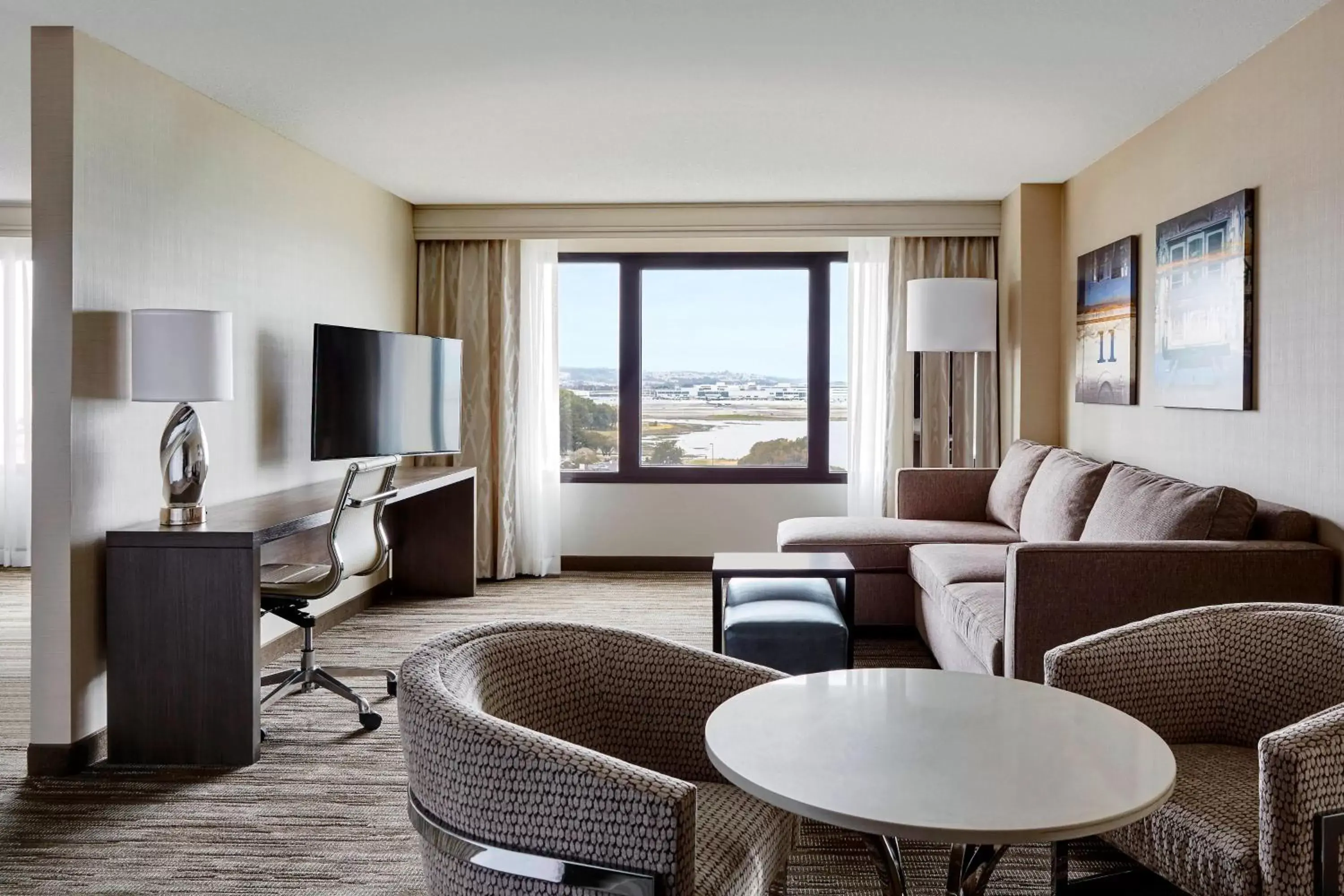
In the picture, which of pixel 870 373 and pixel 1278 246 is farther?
pixel 870 373

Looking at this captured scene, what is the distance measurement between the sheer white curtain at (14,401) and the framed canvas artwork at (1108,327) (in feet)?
20.9

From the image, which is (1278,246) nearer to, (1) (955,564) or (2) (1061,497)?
(2) (1061,497)

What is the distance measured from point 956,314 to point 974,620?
8.70 feet

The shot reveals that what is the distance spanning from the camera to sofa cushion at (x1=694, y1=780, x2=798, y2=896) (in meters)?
Answer: 1.69

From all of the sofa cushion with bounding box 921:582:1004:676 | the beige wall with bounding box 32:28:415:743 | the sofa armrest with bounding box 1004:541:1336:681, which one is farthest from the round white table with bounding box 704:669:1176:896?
the beige wall with bounding box 32:28:415:743

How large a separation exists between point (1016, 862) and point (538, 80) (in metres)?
2.92

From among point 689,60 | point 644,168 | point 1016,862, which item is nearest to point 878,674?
point 1016,862

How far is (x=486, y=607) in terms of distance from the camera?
19.1 feet

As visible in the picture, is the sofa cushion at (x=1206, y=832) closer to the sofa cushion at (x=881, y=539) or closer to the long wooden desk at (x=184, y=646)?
the long wooden desk at (x=184, y=646)

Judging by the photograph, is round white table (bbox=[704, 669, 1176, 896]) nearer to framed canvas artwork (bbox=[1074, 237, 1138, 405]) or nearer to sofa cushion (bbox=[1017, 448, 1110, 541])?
sofa cushion (bbox=[1017, 448, 1110, 541])

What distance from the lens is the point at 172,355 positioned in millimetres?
3336

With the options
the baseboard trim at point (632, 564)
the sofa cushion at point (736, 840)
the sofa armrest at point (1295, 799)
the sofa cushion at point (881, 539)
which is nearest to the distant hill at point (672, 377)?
the baseboard trim at point (632, 564)

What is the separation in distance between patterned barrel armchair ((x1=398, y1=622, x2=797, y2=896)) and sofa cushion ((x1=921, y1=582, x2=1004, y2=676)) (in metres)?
1.37

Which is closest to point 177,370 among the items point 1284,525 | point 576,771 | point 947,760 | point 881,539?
point 576,771
